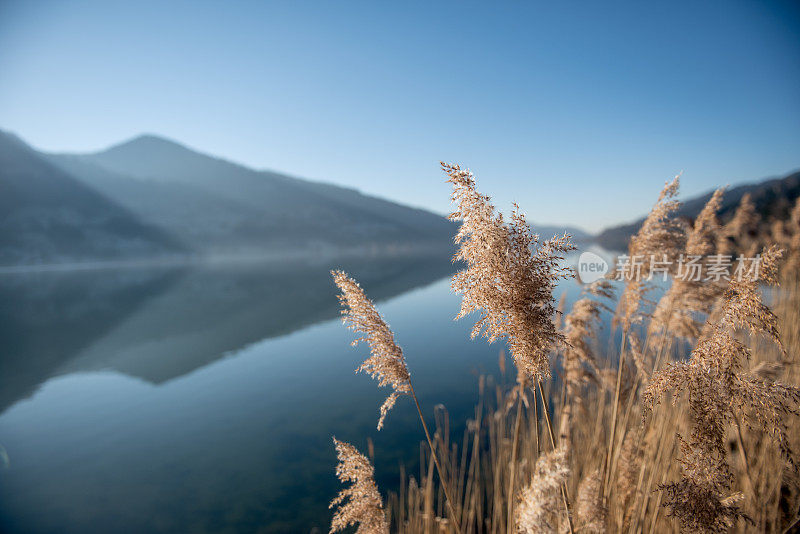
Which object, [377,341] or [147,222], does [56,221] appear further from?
[377,341]

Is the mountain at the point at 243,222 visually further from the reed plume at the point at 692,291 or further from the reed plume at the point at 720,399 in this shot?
the reed plume at the point at 720,399

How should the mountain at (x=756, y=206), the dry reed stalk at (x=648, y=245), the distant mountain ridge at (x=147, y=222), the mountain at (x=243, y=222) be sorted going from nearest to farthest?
the dry reed stalk at (x=648, y=245) < the mountain at (x=756, y=206) < the distant mountain ridge at (x=147, y=222) < the mountain at (x=243, y=222)

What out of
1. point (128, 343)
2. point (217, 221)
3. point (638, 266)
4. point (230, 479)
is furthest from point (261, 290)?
point (217, 221)

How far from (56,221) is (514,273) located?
134506 millimetres

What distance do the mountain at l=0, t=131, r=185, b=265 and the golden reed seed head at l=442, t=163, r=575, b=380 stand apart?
419 feet

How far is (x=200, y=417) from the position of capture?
11.9m

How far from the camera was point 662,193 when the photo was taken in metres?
2.20

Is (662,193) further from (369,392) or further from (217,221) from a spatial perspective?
(217,221)

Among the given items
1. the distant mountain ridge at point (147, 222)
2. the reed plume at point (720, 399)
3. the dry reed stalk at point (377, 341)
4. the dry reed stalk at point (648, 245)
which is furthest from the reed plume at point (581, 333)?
the distant mountain ridge at point (147, 222)

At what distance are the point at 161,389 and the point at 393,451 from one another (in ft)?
38.3

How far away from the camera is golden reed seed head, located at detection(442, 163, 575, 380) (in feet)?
3.85

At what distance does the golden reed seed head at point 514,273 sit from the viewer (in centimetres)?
117

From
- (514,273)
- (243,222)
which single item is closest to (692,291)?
(514,273)

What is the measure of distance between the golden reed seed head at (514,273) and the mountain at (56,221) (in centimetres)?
12785
